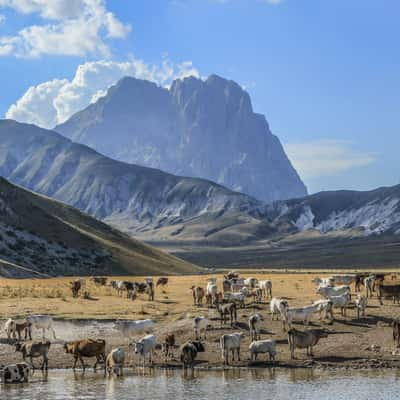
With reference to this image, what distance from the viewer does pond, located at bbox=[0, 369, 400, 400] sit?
24031 mm

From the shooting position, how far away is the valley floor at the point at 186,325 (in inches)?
1205

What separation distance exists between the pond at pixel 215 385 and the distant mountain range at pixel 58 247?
58.5 m

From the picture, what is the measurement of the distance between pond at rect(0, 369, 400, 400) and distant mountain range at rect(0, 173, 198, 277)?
5853 cm

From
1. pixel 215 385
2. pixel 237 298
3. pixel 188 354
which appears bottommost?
pixel 215 385

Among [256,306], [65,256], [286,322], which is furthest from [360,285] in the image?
[65,256]

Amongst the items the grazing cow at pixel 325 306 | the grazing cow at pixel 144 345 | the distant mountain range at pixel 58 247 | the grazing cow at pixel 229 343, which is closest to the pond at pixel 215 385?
the grazing cow at pixel 144 345

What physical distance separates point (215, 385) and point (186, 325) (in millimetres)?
10672

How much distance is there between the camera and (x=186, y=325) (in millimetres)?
36469

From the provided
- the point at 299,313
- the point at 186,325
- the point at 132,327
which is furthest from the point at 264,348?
the point at 186,325

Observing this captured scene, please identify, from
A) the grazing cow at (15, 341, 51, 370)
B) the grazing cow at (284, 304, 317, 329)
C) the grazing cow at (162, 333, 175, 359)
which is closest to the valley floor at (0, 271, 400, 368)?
the grazing cow at (162, 333, 175, 359)

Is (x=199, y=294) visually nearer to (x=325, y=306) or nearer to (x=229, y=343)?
(x=325, y=306)

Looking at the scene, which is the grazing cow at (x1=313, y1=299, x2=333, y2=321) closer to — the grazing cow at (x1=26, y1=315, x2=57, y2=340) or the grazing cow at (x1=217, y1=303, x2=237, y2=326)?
the grazing cow at (x1=217, y1=303, x2=237, y2=326)

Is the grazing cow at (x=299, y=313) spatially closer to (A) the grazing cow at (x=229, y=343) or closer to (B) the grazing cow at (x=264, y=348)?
(B) the grazing cow at (x=264, y=348)

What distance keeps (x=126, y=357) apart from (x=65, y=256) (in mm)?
79620
